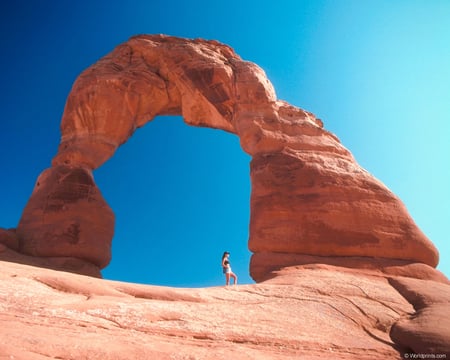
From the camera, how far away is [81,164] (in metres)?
12.2

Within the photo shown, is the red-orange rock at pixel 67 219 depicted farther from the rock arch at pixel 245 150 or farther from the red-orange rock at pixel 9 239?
the red-orange rock at pixel 9 239

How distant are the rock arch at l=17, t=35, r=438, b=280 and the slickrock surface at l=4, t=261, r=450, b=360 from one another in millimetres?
1999

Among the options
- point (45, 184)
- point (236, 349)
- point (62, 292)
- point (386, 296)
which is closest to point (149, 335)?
point (236, 349)

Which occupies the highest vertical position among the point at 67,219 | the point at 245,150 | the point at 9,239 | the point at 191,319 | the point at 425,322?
the point at 245,150

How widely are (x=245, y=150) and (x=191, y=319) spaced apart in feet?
24.4

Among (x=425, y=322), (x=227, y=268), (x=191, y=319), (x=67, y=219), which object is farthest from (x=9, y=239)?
(x=425, y=322)

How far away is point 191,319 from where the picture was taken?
451 cm

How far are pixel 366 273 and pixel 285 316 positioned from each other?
3.41 m

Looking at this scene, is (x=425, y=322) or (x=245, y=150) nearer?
Result: (x=425, y=322)

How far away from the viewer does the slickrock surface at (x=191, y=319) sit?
339 cm

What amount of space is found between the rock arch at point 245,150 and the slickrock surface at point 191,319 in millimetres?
1999

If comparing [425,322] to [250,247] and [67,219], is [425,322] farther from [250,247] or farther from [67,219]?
[67,219]

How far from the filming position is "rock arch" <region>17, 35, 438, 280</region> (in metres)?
8.54

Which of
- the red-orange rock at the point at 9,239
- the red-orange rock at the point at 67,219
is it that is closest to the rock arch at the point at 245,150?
the red-orange rock at the point at 67,219
